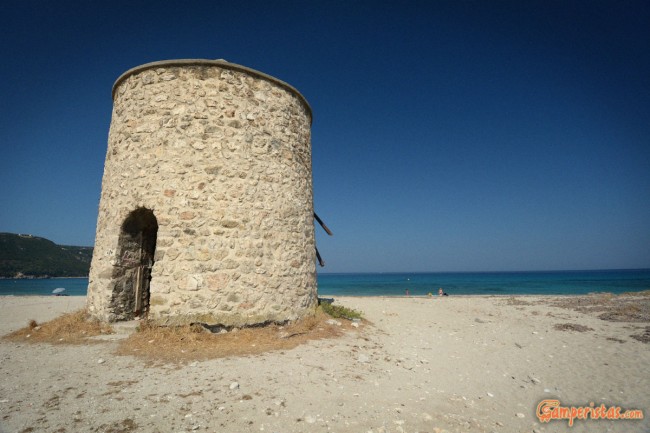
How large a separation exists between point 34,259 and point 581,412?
102 m

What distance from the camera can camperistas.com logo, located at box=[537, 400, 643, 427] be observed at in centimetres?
404

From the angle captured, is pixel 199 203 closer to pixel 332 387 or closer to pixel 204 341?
pixel 204 341

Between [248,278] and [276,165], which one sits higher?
[276,165]

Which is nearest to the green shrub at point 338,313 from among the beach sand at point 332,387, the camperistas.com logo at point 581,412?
the beach sand at point 332,387


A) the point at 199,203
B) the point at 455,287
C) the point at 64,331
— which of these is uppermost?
the point at 199,203

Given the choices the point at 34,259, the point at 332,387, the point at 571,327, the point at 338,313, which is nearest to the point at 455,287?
the point at 571,327

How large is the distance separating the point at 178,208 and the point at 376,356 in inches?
196

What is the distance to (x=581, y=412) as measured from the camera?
420 centimetres

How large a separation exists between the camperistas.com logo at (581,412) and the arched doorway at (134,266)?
7.97 m

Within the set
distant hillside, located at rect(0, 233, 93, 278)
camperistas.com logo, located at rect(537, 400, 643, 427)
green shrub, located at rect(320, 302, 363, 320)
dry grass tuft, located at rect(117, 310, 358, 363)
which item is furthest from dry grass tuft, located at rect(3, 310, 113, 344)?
distant hillside, located at rect(0, 233, 93, 278)

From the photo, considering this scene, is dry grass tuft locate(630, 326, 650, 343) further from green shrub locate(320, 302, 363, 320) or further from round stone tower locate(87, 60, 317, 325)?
round stone tower locate(87, 60, 317, 325)

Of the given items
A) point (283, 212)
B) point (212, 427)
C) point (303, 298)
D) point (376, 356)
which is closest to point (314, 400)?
point (212, 427)

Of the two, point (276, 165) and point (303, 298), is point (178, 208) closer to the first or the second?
point (276, 165)

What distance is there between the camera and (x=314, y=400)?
372cm
